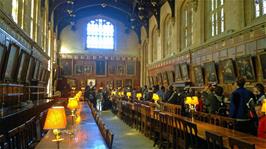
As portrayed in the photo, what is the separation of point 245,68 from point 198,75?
4152 millimetres

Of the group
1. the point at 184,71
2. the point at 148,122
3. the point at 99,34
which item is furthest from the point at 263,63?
the point at 99,34

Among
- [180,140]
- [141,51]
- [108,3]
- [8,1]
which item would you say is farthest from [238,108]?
[141,51]

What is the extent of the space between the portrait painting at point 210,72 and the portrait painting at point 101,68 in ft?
55.6

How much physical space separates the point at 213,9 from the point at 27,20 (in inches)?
315

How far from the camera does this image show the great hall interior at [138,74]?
5281mm

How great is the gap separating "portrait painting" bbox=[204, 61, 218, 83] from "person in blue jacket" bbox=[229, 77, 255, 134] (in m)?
6.71

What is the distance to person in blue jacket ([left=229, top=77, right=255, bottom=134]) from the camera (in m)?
5.52

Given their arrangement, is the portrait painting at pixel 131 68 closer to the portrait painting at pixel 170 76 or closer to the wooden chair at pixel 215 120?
the portrait painting at pixel 170 76

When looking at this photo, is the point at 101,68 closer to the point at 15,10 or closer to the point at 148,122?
the point at 15,10

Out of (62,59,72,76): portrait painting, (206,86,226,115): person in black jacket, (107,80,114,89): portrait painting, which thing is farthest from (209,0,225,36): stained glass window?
(62,59,72,76): portrait painting

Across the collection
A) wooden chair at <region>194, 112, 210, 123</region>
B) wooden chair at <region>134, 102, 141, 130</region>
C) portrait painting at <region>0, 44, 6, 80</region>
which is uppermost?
portrait painting at <region>0, 44, 6, 80</region>

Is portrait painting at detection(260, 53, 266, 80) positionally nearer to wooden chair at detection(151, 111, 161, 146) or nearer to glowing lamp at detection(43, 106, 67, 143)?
wooden chair at detection(151, 111, 161, 146)

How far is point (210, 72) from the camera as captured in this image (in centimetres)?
1277

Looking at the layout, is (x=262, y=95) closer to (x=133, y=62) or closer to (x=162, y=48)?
(x=162, y=48)
